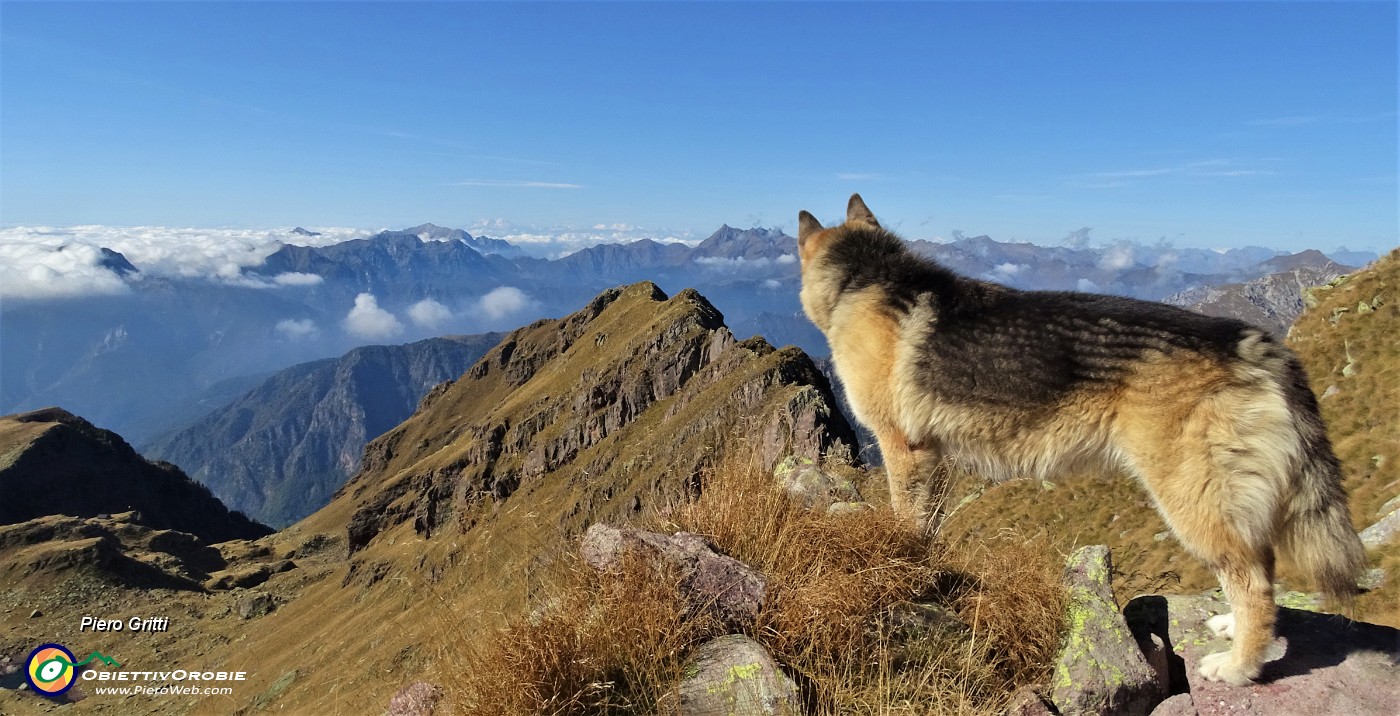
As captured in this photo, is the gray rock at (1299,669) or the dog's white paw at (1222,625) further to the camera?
the dog's white paw at (1222,625)

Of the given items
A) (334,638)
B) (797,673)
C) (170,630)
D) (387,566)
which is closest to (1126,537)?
(797,673)

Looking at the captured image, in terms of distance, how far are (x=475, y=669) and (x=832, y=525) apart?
3410 millimetres

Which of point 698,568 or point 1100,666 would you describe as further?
point 698,568

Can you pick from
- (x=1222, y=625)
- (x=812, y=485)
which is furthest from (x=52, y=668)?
(x=1222, y=625)

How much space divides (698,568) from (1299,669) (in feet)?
16.8

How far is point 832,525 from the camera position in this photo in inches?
265

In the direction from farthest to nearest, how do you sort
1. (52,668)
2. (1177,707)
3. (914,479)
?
(52,668) → (914,479) → (1177,707)

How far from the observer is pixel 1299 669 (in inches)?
230

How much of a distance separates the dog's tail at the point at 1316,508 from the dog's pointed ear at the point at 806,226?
513 centimetres

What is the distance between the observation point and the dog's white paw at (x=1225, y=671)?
18.9 feet

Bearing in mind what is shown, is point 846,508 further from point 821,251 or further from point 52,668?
point 52,668

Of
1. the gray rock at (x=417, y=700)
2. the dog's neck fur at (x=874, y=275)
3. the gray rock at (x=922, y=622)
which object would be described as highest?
the dog's neck fur at (x=874, y=275)

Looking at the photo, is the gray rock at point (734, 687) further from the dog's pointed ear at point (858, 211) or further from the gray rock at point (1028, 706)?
the dog's pointed ear at point (858, 211)

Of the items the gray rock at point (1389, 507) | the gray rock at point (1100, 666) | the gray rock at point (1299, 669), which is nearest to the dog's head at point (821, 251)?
the gray rock at point (1100, 666)
